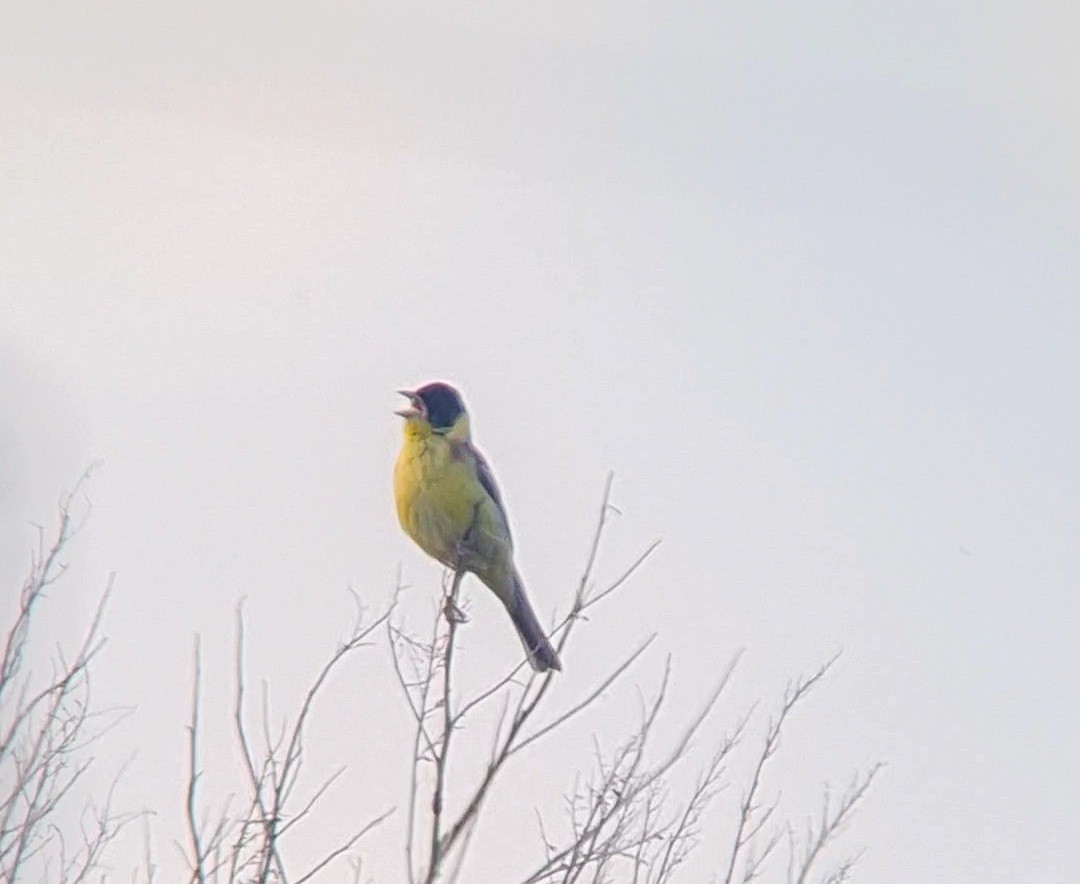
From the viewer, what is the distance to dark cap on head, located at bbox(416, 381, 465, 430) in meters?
7.98

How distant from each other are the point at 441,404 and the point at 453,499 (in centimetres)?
54

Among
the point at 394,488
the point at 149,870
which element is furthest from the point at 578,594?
the point at 394,488

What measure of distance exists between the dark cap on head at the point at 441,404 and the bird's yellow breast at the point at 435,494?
4.2 inches

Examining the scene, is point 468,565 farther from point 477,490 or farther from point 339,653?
point 339,653

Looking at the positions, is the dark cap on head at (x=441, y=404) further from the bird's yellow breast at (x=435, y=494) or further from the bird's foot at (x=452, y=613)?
the bird's foot at (x=452, y=613)

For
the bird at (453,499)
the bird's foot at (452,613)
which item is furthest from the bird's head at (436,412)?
the bird's foot at (452,613)

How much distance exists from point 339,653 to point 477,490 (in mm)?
2605

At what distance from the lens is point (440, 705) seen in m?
5.38

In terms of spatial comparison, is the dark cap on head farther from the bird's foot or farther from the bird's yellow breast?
the bird's foot

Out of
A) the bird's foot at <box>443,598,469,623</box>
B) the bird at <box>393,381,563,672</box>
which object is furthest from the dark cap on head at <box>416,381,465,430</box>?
the bird's foot at <box>443,598,469,623</box>

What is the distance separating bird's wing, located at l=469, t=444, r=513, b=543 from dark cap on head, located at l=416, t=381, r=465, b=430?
0.17m

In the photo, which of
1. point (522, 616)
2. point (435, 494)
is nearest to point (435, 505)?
point (435, 494)

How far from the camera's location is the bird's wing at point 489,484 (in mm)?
7938

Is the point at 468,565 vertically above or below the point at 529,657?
above
